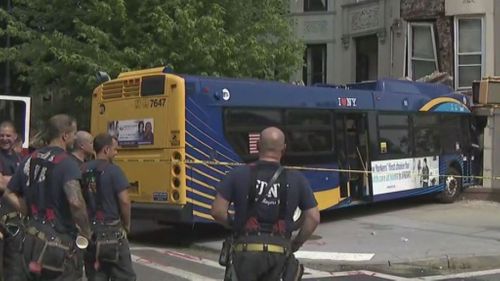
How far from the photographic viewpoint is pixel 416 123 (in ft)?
50.6

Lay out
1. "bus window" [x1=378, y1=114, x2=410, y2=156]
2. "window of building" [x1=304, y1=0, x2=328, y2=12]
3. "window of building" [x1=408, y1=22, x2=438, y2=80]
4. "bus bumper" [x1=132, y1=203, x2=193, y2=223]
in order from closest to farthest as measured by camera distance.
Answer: "bus bumper" [x1=132, y1=203, x2=193, y2=223]
"bus window" [x1=378, y1=114, x2=410, y2=156]
"window of building" [x1=408, y1=22, x2=438, y2=80]
"window of building" [x1=304, y1=0, x2=328, y2=12]

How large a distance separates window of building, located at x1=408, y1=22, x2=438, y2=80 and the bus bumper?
12.3 metres

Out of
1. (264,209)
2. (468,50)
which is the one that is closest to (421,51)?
(468,50)

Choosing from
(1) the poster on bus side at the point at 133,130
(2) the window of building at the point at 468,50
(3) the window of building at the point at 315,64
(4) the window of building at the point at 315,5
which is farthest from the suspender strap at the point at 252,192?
(4) the window of building at the point at 315,5

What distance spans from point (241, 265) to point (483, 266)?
6288 mm

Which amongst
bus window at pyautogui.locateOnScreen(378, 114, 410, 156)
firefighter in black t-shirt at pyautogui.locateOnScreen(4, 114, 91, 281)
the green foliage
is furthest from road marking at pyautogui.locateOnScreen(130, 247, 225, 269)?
the green foliage

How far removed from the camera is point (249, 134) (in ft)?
37.8

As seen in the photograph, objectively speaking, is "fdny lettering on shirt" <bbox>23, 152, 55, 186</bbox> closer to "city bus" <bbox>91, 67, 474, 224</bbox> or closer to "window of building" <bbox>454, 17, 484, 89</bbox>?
"city bus" <bbox>91, 67, 474, 224</bbox>

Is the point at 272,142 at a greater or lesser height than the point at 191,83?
lesser

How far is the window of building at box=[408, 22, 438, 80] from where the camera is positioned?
2098cm

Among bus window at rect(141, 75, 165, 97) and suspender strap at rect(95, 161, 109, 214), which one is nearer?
suspender strap at rect(95, 161, 109, 214)

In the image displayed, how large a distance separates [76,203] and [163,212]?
6.09m

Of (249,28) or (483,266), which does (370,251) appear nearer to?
(483,266)

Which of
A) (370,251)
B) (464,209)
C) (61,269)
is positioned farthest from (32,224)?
(464,209)
